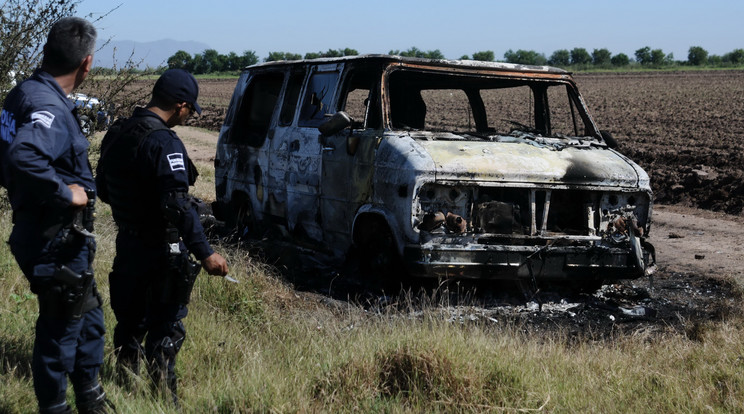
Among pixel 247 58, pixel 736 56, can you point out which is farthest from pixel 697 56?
pixel 247 58

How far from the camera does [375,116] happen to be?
283 inches

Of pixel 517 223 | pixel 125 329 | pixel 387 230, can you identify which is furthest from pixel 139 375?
pixel 517 223

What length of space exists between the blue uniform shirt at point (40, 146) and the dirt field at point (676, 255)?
3145 millimetres

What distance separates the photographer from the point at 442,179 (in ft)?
20.9

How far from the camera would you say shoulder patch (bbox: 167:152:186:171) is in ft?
13.1

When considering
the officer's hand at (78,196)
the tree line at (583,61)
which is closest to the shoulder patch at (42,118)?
the officer's hand at (78,196)

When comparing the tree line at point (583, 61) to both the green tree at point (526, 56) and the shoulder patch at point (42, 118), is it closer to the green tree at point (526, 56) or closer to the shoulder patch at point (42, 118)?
the green tree at point (526, 56)

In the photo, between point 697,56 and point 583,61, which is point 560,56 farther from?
point 697,56

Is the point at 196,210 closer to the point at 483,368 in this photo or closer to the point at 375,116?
the point at 483,368

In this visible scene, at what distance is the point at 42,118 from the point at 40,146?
0.43 feet

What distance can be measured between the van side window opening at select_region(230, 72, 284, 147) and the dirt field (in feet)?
7.73

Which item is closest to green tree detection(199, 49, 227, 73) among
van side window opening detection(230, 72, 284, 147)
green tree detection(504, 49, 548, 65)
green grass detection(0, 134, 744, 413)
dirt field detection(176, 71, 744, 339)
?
green tree detection(504, 49, 548, 65)

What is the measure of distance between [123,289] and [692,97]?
40.7 meters

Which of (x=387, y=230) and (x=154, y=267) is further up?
(x=154, y=267)
